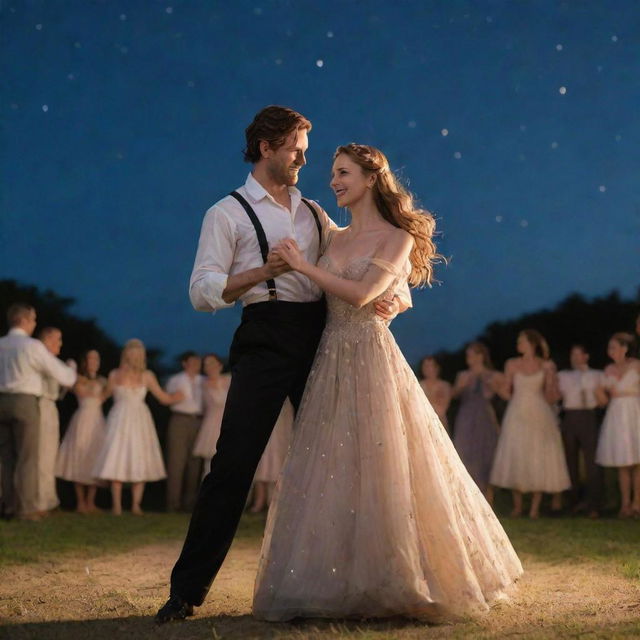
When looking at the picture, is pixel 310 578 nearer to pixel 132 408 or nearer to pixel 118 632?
pixel 118 632

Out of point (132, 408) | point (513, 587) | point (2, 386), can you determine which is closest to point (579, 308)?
point (132, 408)

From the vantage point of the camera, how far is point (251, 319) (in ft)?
13.5

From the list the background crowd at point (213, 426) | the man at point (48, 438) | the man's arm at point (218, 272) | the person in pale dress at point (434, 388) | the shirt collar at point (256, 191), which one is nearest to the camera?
the man's arm at point (218, 272)

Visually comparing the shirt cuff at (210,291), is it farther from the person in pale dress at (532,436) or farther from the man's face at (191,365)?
the man's face at (191,365)

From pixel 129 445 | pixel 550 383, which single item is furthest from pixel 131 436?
pixel 550 383


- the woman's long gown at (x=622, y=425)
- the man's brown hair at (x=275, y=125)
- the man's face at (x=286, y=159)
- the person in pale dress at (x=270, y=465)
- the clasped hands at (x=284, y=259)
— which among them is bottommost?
the person in pale dress at (x=270, y=465)

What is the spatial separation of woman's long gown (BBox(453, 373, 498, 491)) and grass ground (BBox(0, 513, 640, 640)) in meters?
1.36

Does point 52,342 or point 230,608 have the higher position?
point 52,342

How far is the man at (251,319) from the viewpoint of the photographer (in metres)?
4.01

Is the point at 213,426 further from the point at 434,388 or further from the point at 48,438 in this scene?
the point at 434,388

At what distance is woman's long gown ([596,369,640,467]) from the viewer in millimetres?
9094

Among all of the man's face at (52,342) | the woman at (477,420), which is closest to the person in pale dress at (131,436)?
the man's face at (52,342)

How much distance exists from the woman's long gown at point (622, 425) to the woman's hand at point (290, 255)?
624 cm

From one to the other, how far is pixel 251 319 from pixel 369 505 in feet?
3.11
